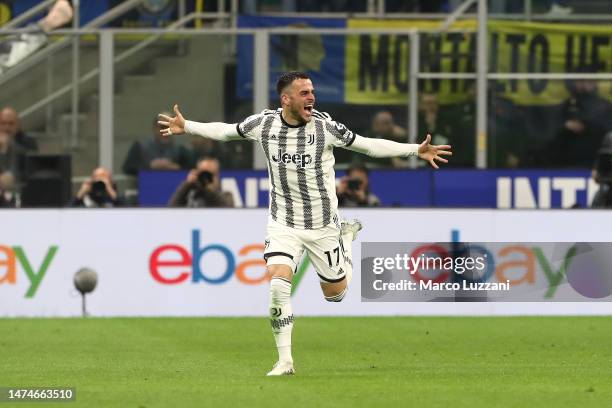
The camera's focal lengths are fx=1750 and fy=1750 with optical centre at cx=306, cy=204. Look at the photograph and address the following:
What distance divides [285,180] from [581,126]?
1191 centimetres

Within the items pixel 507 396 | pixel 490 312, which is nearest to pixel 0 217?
pixel 490 312

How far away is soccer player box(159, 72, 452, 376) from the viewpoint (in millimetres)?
13008

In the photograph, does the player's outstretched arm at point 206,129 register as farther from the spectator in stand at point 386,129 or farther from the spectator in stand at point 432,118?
the spectator in stand at point 432,118

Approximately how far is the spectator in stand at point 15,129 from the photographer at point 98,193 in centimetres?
233

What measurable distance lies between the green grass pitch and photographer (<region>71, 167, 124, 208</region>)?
7.64ft

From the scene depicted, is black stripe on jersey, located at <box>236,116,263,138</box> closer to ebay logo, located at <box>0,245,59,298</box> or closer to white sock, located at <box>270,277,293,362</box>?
white sock, located at <box>270,277,293,362</box>

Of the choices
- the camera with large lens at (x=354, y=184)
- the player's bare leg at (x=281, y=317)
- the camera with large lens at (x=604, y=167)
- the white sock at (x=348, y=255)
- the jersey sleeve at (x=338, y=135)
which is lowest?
the player's bare leg at (x=281, y=317)

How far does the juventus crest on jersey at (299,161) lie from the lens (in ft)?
43.4

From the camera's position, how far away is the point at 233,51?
24.1 m

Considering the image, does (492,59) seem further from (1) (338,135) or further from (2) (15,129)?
A: (1) (338,135)

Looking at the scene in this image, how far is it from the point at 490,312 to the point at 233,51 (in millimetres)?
6195

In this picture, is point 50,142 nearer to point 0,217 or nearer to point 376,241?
point 0,217

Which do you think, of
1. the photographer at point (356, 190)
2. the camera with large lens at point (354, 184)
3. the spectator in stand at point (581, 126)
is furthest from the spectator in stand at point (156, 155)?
the spectator in stand at point (581, 126)

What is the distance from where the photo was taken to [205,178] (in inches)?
840
